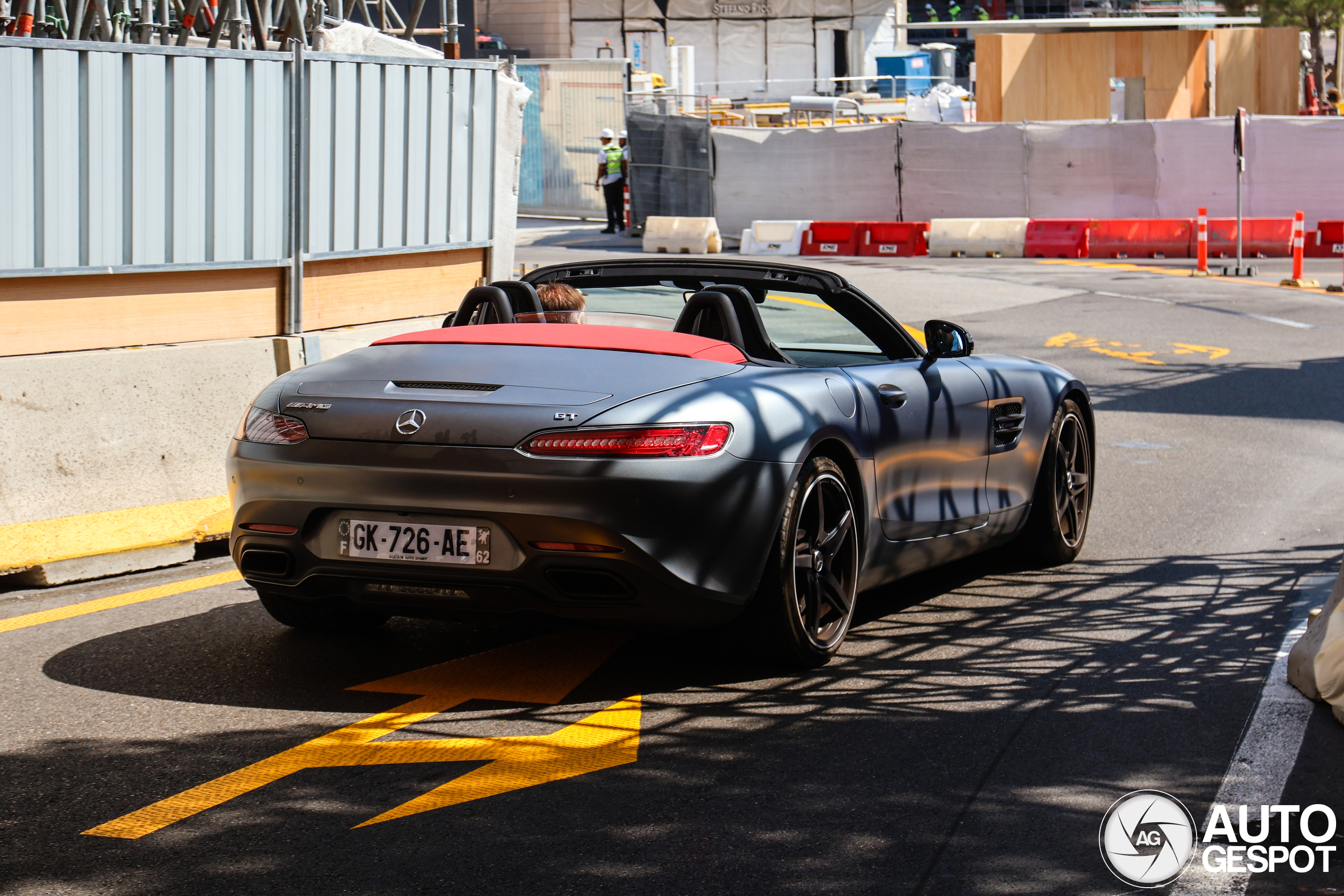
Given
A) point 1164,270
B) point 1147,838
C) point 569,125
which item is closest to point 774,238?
point 1164,270

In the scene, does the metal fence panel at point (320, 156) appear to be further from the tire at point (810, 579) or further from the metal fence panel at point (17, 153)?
the tire at point (810, 579)

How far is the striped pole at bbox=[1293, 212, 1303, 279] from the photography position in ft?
72.3

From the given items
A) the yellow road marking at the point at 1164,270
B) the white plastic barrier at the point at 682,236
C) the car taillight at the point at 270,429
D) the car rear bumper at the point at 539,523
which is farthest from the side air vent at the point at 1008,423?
the white plastic barrier at the point at 682,236

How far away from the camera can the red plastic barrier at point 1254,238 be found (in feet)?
89.4

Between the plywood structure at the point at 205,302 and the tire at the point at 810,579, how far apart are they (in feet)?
14.0

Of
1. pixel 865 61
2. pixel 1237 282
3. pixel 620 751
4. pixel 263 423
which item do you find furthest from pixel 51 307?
pixel 865 61

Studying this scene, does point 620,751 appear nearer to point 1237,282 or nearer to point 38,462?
point 38,462

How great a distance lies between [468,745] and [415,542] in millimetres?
629

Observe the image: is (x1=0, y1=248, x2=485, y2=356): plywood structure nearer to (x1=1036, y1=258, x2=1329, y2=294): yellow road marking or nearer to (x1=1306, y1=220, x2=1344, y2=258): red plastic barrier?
(x1=1036, y1=258, x2=1329, y2=294): yellow road marking

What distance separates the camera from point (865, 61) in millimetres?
67125

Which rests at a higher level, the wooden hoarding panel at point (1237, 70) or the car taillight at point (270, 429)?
the wooden hoarding panel at point (1237, 70)

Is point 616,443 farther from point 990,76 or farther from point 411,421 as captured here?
point 990,76

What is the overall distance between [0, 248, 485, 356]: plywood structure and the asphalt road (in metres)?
1.52

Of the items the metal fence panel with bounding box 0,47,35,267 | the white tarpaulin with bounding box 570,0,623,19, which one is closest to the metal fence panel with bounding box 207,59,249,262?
the metal fence panel with bounding box 0,47,35,267
